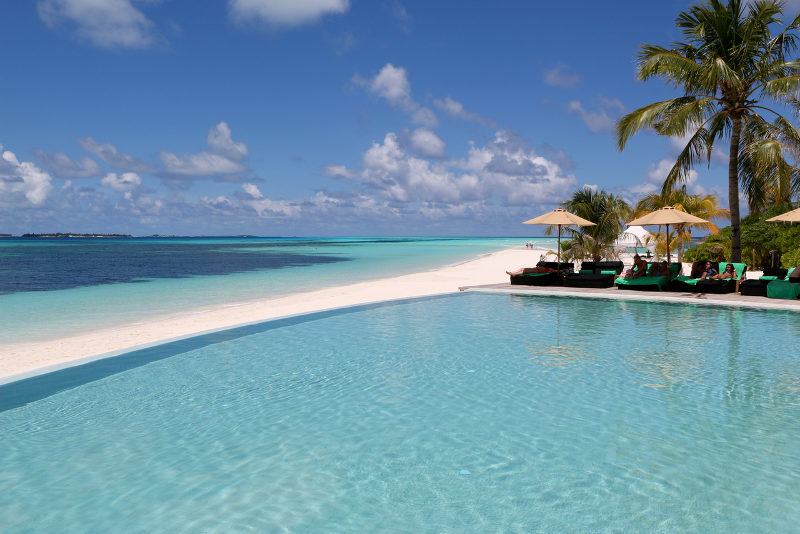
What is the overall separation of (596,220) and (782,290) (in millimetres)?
7942

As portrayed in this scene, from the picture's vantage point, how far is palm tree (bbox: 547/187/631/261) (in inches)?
722

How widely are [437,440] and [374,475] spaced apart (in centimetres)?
79

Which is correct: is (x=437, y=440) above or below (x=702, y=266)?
below

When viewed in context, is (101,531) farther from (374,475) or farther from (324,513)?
(374,475)

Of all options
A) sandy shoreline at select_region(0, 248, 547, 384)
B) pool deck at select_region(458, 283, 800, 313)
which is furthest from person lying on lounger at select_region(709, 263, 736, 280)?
sandy shoreline at select_region(0, 248, 547, 384)

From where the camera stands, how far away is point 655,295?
12.1m

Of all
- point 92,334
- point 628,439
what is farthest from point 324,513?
point 92,334

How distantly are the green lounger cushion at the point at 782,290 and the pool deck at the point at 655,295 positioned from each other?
17cm

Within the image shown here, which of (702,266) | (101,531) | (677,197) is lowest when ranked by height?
(101,531)

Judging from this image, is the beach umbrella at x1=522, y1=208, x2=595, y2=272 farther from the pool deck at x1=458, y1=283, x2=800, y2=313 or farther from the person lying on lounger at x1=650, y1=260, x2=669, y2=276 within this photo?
the person lying on lounger at x1=650, y1=260, x2=669, y2=276

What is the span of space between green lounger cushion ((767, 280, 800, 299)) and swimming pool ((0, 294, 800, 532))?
4159 mm

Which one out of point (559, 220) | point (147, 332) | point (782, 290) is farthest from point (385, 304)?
point (782, 290)

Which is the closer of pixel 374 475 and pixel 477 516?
pixel 477 516

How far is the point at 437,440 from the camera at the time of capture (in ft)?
14.1
